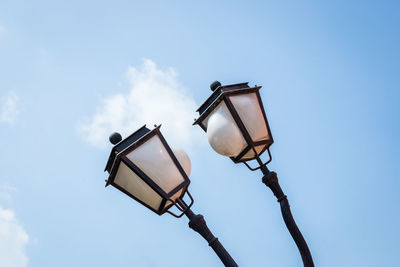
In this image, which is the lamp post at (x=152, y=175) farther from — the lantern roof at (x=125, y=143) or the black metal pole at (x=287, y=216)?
the black metal pole at (x=287, y=216)

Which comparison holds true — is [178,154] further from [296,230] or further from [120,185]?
[296,230]

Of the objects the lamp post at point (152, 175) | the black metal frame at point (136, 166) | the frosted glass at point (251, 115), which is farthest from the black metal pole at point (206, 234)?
the frosted glass at point (251, 115)

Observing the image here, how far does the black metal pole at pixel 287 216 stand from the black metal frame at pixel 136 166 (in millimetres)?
777

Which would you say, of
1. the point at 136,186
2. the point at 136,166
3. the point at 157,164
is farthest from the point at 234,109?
the point at 136,186

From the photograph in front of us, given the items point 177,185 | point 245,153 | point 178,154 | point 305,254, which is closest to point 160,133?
point 178,154

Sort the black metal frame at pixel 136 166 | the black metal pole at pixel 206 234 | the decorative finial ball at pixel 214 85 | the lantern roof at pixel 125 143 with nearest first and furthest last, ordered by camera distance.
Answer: the black metal pole at pixel 206 234, the black metal frame at pixel 136 166, the lantern roof at pixel 125 143, the decorative finial ball at pixel 214 85

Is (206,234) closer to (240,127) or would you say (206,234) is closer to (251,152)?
(251,152)

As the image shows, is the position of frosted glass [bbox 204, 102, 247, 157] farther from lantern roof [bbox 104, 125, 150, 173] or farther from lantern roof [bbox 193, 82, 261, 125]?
lantern roof [bbox 104, 125, 150, 173]

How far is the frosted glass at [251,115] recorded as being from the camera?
3.78 metres

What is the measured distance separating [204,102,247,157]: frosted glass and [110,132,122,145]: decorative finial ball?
89 centimetres

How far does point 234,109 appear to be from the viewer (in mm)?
3746

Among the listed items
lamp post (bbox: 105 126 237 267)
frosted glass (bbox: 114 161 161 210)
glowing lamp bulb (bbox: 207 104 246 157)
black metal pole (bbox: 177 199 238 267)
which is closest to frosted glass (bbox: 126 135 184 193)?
lamp post (bbox: 105 126 237 267)

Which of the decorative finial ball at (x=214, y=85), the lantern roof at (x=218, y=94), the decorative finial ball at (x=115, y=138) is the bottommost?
the lantern roof at (x=218, y=94)

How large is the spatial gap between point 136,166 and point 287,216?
144 cm
